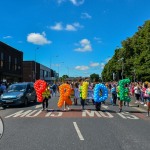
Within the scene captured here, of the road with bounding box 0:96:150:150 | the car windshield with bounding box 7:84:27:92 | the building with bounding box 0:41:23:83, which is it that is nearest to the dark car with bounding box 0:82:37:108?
the car windshield with bounding box 7:84:27:92

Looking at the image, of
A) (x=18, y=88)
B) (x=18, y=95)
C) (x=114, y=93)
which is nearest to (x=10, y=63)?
(x=18, y=88)

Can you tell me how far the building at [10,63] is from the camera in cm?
7150

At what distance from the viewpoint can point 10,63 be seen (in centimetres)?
7831

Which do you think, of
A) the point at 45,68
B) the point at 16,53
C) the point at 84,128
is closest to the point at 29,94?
the point at 84,128

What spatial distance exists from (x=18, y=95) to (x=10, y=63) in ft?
184

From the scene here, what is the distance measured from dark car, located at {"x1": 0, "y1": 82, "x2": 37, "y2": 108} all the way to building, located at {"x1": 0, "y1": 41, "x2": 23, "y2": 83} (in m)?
45.5

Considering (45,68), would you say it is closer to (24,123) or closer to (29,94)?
(29,94)

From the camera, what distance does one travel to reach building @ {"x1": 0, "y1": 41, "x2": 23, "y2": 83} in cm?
7150

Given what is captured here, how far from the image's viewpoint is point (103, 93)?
19547mm

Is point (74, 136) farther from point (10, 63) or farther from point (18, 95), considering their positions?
point (10, 63)

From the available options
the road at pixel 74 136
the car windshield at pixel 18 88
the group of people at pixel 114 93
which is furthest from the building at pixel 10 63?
the road at pixel 74 136

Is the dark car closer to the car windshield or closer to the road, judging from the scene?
the car windshield

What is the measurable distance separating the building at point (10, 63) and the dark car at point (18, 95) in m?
45.5

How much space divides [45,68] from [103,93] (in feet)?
410
